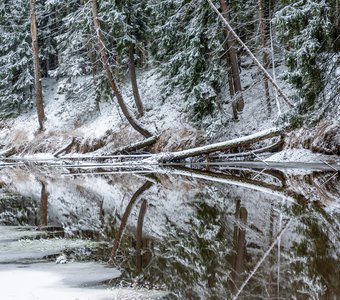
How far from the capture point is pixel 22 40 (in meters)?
36.2

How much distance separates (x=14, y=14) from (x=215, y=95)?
74.7 ft

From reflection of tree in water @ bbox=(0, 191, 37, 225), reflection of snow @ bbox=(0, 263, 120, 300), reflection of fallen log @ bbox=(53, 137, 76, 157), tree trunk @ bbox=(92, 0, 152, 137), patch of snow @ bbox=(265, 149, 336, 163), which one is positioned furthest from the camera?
reflection of fallen log @ bbox=(53, 137, 76, 157)

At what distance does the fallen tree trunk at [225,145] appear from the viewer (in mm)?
17097

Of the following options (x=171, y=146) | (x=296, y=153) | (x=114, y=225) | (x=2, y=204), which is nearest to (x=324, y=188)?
(x=114, y=225)

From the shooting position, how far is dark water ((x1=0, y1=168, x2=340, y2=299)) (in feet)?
15.1

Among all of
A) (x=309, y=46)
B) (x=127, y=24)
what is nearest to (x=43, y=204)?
(x=309, y=46)

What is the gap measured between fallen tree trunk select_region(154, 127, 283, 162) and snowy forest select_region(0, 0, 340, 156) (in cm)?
69

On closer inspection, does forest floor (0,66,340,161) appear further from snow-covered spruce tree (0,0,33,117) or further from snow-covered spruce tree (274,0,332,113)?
snow-covered spruce tree (274,0,332,113)

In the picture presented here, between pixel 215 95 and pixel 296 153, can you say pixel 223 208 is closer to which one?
pixel 296 153

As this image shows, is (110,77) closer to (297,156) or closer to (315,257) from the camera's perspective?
(297,156)

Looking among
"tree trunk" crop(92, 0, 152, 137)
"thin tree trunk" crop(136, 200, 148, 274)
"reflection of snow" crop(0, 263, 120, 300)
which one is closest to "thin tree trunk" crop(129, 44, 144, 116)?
"tree trunk" crop(92, 0, 152, 137)

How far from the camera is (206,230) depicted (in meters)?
7.29

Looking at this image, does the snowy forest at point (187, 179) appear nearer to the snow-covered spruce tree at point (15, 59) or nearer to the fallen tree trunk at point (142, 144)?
the fallen tree trunk at point (142, 144)

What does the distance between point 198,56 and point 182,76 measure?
4.39ft
